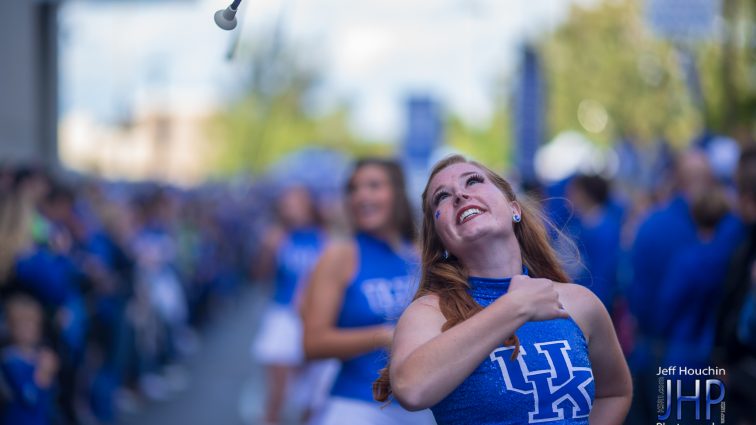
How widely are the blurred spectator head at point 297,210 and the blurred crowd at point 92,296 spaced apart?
168 cm

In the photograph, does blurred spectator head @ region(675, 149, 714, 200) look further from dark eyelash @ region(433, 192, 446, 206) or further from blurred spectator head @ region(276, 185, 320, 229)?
dark eyelash @ region(433, 192, 446, 206)

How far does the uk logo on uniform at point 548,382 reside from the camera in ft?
9.17

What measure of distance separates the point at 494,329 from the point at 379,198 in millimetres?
3212

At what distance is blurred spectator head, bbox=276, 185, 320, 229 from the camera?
10.5 m

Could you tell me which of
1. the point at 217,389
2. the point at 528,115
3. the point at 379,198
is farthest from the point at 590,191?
the point at 528,115

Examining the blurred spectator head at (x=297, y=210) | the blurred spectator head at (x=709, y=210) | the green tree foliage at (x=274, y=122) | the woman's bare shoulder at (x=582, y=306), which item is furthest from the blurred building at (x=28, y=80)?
the green tree foliage at (x=274, y=122)

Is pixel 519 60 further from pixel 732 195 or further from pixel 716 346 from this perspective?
pixel 716 346

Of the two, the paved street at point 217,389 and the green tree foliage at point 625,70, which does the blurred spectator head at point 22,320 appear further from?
the green tree foliage at point 625,70

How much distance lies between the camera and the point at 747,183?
5434 millimetres

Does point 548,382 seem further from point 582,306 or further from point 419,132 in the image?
point 419,132

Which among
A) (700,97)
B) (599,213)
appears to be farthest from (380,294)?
(700,97)

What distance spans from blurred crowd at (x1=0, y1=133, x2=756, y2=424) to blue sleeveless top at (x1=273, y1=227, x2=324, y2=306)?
1cm

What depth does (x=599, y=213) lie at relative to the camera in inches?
364

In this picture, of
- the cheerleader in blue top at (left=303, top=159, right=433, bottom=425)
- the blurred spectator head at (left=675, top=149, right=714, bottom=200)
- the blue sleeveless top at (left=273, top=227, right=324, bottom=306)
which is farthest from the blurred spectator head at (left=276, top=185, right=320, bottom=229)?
the cheerleader in blue top at (left=303, top=159, right=433, bottom=425)
